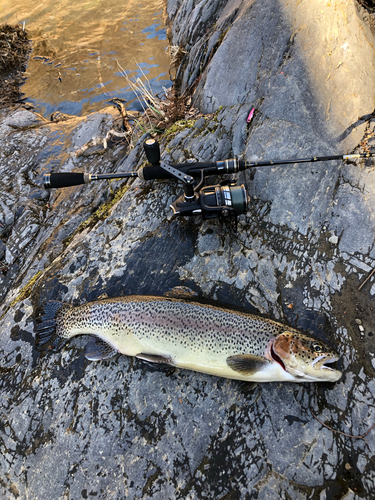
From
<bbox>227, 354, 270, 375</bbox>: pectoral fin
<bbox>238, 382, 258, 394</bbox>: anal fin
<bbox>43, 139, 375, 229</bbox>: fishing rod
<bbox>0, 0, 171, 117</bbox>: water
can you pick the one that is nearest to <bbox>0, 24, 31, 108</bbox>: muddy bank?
<bbox>0, 0, 171, 117</bbox>: water

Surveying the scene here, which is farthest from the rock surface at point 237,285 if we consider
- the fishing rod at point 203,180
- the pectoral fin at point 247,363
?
the fishing rod at point 203,180

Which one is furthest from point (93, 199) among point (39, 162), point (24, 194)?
point (39, 162)

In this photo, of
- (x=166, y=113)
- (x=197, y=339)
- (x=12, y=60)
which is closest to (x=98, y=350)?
(x=197, y=339)

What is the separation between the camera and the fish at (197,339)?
321cm

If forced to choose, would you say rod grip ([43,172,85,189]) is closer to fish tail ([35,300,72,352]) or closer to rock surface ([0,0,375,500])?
rock surface ([0,0,375,500])

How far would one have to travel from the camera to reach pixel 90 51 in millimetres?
10141

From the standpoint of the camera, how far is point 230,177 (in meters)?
4.45

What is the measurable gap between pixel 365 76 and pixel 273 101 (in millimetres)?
1455

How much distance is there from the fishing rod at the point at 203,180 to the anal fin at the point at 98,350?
1898mm

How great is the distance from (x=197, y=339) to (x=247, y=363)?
61 cm

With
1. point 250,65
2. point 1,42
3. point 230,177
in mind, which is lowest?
point 230,177

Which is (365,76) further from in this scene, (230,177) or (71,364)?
(71,364)

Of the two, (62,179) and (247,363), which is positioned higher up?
(62,179)

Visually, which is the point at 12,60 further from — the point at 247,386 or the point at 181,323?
the point at 247,386
